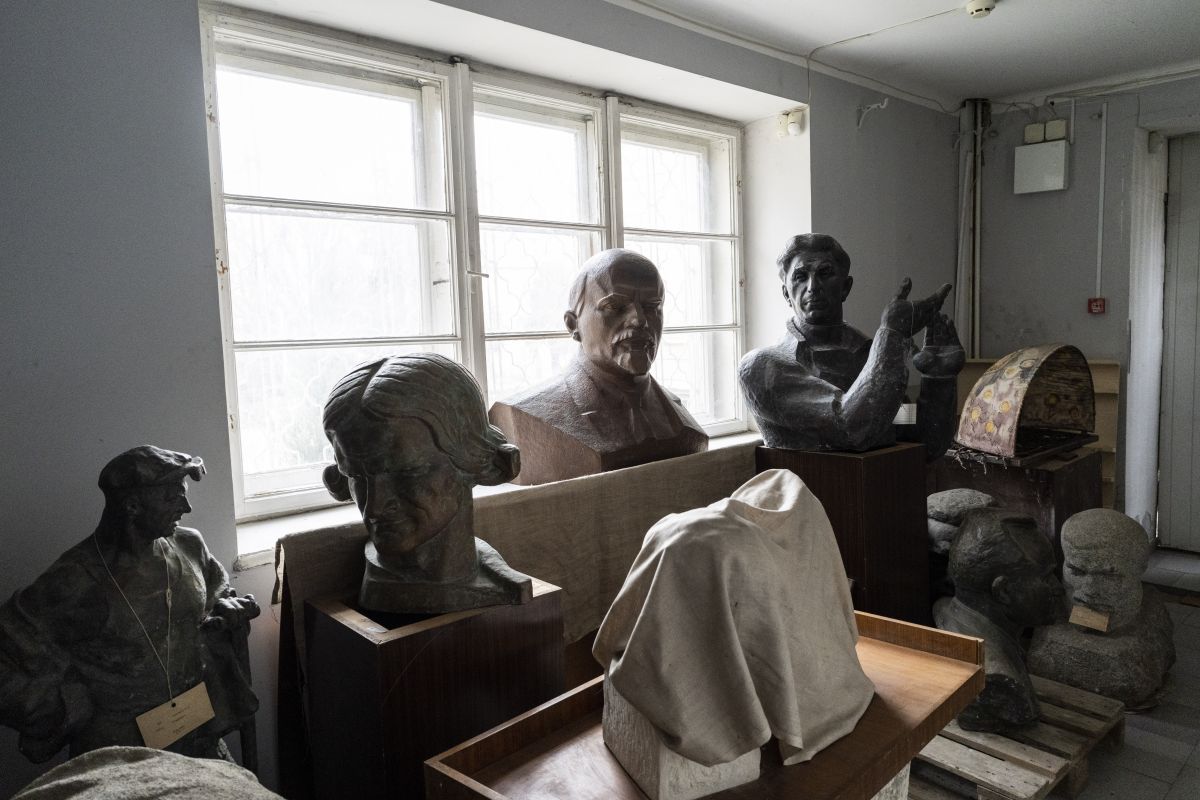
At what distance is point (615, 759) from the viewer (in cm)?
112

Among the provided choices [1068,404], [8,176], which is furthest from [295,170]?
[1068,404]

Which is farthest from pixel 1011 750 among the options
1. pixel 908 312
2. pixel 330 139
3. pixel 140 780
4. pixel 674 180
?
pixel 330 139

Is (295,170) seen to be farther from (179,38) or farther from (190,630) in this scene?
(190,630)

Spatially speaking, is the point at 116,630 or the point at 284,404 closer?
the point at 116,630

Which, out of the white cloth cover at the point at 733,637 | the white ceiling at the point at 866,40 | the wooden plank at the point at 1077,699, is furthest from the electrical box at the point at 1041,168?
the white cloth cover at the point at 733,637

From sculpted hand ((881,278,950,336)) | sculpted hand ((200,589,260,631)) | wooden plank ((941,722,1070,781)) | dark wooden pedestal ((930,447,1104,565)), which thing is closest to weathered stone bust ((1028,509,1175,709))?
dark wooden pedestal ((930,447,1104,565))

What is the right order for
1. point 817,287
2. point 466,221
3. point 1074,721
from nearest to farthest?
point 1074,721, point 817,287, point 466,221

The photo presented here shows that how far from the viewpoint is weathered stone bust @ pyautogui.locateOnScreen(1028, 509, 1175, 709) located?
2.73m

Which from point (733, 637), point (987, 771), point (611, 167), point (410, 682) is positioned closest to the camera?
point (733, 637)

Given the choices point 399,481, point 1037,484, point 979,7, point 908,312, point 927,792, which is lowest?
point 927,792

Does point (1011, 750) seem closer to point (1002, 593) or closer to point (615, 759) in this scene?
point (1002, 593)

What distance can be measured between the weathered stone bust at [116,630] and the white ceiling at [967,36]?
2.38 meters

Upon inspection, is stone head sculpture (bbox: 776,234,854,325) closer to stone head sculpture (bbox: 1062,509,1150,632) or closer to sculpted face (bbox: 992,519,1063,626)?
sculpted face (bbox: 992,519,1063,626)

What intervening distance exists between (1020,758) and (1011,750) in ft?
0.17
